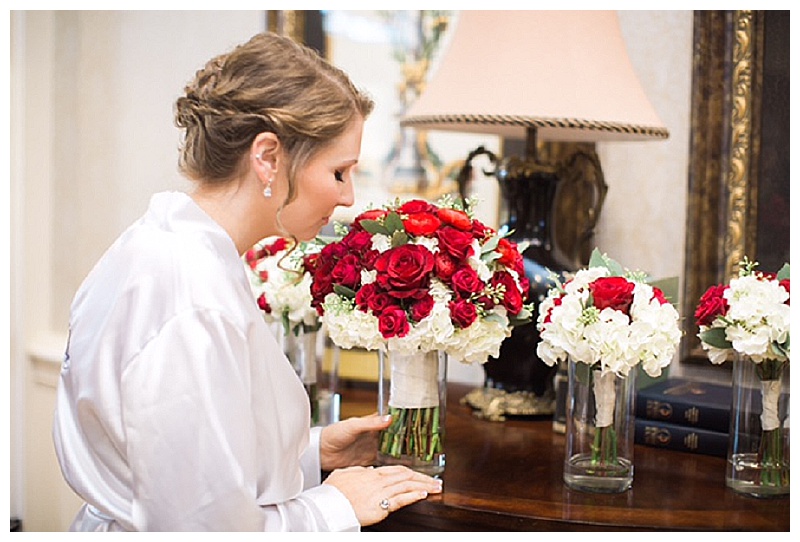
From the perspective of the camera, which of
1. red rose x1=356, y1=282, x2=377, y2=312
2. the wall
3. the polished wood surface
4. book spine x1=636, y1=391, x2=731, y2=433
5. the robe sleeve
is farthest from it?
the wall

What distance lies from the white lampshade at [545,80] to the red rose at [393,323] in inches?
20.7

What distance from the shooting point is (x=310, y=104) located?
1.44 m

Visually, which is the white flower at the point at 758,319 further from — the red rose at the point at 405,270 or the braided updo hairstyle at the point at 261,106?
the braided updo hairstyle at the point at 261,106

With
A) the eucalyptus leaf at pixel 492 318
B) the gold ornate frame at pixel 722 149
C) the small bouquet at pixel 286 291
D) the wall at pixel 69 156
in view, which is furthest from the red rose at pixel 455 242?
the wall at pixel 69 156

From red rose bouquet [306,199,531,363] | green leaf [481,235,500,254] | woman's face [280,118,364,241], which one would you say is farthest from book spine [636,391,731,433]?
woman's face [280,118,364,241]

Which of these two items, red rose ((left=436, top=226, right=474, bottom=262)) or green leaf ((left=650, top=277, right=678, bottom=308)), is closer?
red rose ((left=436, top=226, right=474, bottom=262))

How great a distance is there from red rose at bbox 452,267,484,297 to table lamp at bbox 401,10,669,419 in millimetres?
441

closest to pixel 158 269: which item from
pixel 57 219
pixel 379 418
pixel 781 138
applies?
pixel 379 418

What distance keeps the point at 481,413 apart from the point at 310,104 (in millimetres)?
851

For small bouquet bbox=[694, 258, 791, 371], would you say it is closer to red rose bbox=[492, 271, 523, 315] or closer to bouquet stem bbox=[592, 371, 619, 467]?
bouquet stem bbox=[592, 371, 619, 467]

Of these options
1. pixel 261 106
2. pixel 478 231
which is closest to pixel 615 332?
pixel 478 231

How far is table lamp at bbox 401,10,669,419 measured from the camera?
1856 millimetres

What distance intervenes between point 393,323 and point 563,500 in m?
0.37
